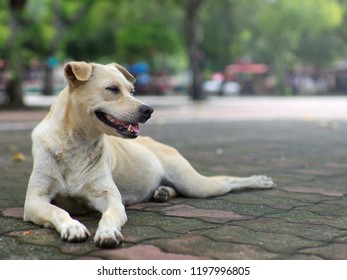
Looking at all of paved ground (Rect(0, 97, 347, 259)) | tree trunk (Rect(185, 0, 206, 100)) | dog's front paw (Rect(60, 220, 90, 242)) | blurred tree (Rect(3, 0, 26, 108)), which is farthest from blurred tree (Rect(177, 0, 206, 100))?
dog's front paw (Rect(60, 220, 90, 242))

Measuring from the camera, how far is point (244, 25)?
56.3 meters

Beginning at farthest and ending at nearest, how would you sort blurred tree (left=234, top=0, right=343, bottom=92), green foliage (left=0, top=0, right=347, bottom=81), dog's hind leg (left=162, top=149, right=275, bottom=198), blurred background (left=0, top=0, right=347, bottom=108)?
blurred tree (left=234, top=0, right=343, bottom=92), green foliage (left=0, top=0, right=347, bottom=81), blurred background (left=0, top=0, right=347, bottom=108), dog's hind leg (left=162, top=149, right=275, bottom=198)

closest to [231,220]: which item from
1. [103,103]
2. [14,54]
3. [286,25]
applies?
[103,103]

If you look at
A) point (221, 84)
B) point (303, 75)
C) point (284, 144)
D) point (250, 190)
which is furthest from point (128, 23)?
point (250, 190)

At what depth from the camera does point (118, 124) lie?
13.6 feet

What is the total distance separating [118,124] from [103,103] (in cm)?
19

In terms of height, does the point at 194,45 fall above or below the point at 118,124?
above

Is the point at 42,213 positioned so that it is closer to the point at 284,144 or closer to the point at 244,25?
the point at 284,144

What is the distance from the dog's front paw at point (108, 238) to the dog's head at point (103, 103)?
923mm

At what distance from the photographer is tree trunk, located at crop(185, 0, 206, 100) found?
28.7 m

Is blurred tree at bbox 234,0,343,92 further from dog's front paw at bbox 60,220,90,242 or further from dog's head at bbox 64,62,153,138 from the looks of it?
dog's front paw at bbox 60,220,90,242

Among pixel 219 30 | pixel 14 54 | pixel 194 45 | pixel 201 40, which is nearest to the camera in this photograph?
pixel 14 54

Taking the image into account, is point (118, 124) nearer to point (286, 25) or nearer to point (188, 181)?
point (188, 181)

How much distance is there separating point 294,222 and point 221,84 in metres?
49.0
